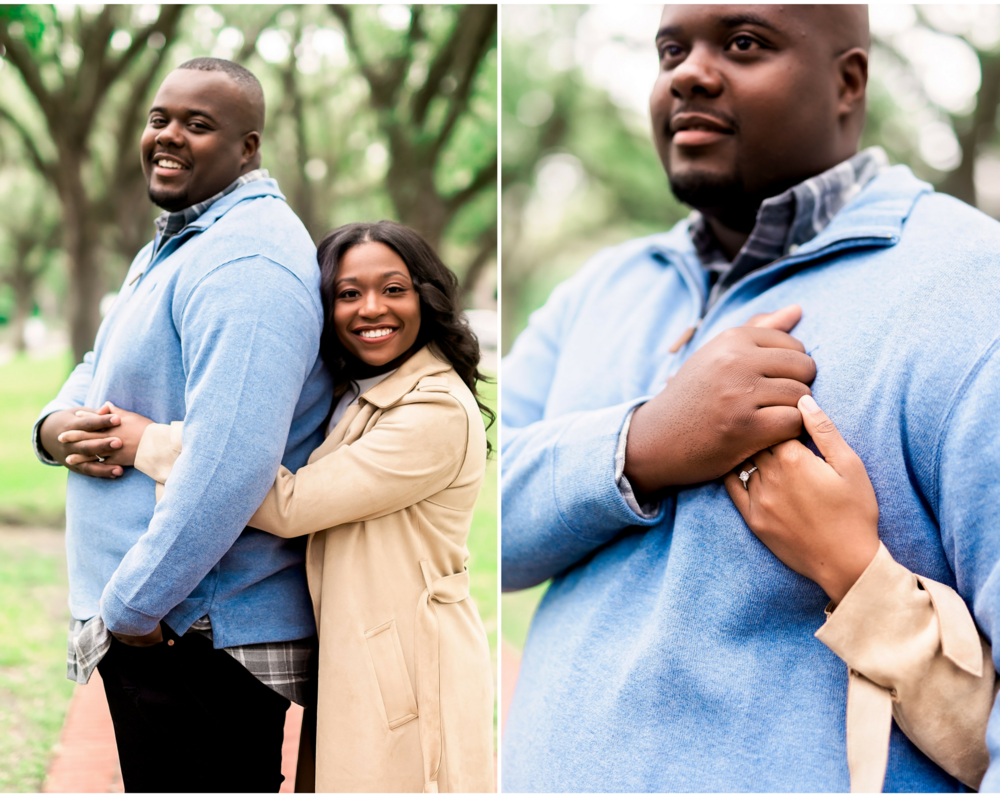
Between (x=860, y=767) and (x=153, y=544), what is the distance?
4.70ft

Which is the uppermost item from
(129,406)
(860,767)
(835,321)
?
(835,321)

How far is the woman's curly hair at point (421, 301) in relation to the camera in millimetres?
1939

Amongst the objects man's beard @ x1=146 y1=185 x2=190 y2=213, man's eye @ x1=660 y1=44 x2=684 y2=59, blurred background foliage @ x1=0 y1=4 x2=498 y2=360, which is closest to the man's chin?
man's eye @ x1=660 y1=44 x2=684 y2=59

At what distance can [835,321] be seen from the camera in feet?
4.79

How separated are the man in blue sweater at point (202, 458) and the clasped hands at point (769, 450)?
846 millimetres

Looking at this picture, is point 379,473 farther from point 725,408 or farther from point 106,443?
point 725,408

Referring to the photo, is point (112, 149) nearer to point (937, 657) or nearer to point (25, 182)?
point (25, 182)

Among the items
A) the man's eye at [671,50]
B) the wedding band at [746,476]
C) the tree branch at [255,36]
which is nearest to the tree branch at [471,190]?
the tree branch at [255,36]

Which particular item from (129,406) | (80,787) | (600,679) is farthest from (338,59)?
(600,679)

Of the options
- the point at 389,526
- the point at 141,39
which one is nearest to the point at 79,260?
the point at 141,39

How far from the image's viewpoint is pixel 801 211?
65.1 inches

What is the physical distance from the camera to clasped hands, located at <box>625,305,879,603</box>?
1.32 m

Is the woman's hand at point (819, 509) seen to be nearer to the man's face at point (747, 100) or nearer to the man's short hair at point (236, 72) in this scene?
the man's face at point (747, 100)

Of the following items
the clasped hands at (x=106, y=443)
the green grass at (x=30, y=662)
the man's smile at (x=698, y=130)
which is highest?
the man's smile at (x=698, y=130)
